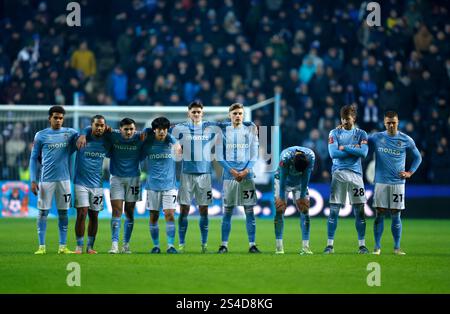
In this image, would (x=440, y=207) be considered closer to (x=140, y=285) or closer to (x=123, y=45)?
(x=123, y=45)

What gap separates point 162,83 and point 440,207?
7.91m

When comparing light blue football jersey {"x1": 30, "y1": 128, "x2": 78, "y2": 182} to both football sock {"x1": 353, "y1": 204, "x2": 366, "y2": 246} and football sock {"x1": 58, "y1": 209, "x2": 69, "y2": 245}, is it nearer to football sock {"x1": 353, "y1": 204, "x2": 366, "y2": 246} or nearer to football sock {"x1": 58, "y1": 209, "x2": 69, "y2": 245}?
football sock {"x1": 58, "y1": 209, "x2": 69, "y2": 245}

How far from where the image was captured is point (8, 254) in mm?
13508

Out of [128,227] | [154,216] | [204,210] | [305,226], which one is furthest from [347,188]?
[128,227]

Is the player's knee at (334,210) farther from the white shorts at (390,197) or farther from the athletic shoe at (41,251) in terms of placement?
the athletic shoe at (41,251)

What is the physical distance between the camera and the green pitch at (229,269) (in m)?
10.1

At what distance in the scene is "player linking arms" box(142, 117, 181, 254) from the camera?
543 inches

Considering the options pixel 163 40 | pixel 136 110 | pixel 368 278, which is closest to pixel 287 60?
pixel 163 40

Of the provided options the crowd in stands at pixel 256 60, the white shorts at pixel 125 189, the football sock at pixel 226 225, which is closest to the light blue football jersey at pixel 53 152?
the white shorts at pixel 125 189

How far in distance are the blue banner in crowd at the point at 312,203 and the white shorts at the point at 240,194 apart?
8.74 m

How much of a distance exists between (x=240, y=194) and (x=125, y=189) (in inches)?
67.5

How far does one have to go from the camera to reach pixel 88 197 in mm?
13633

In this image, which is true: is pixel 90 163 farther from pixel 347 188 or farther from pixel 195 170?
pixel 347 188

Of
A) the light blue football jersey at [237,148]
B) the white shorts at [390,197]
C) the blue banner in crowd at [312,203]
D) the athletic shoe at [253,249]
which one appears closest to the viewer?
the white shorts at [390,197]
